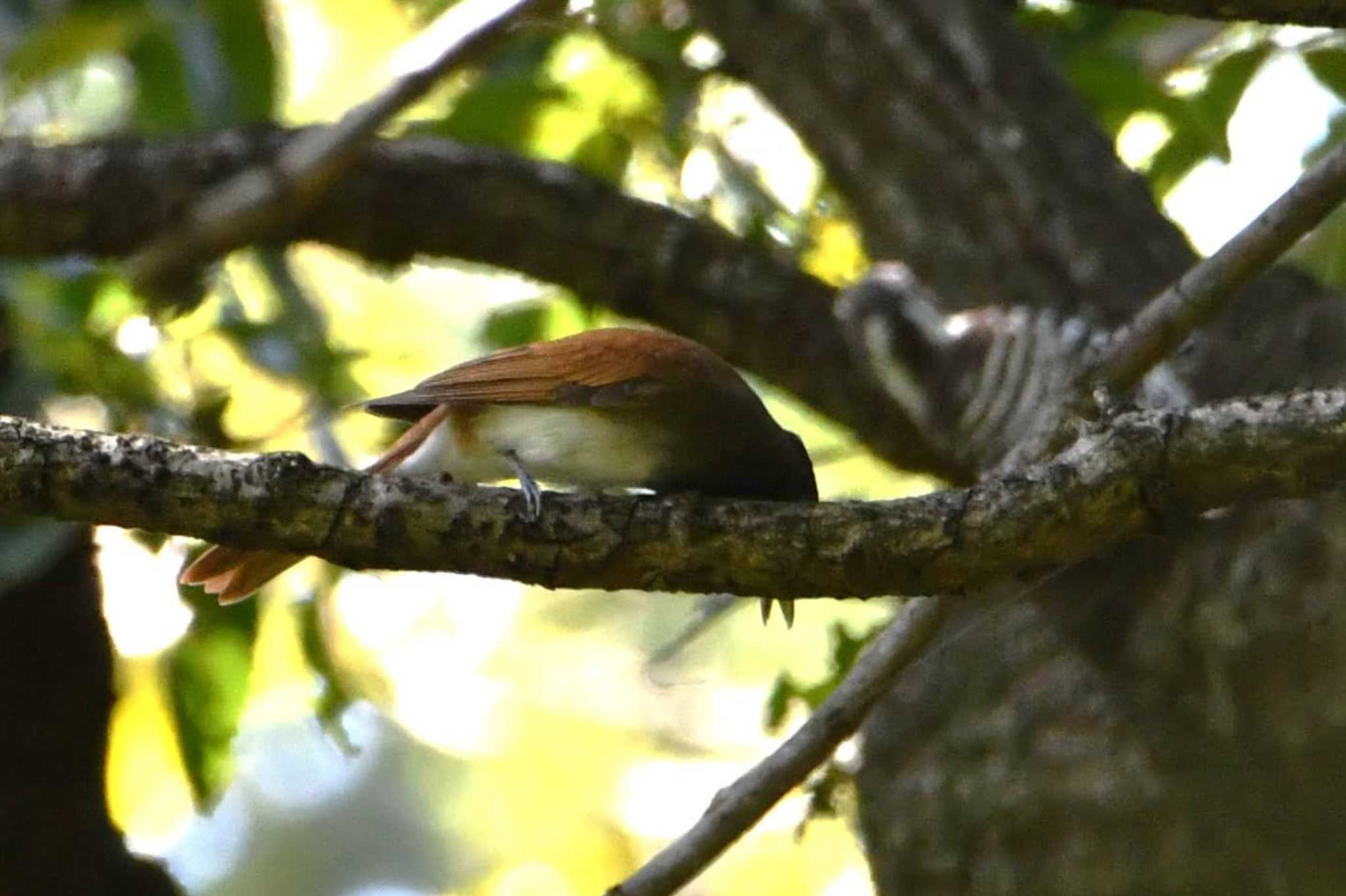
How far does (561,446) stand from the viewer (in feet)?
11.4

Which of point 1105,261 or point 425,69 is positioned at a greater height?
point 1105,261

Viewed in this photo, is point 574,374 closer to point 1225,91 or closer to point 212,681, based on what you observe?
point 212,681

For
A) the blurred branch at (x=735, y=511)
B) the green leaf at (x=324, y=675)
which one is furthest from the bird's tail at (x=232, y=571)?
the blurred branch at (x=735, y=511)

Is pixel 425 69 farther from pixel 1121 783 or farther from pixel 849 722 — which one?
pixel 1121 783

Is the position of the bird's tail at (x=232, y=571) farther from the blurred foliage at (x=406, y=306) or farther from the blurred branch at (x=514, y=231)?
the blurred branch at (x=514, y=231)

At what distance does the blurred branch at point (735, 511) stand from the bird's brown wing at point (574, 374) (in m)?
0.91

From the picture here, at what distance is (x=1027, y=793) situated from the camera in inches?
139

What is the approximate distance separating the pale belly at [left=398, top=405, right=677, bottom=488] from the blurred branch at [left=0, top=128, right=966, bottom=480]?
3.43 ft

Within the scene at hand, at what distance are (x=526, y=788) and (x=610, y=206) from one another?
5.15 metres

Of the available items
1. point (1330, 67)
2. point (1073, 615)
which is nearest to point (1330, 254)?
point (1330, 67)

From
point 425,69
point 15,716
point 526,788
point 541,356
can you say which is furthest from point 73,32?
point 526,788

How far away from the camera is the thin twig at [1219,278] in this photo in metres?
2.83

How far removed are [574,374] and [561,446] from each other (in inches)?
6.2

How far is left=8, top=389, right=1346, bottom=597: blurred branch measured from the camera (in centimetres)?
231
